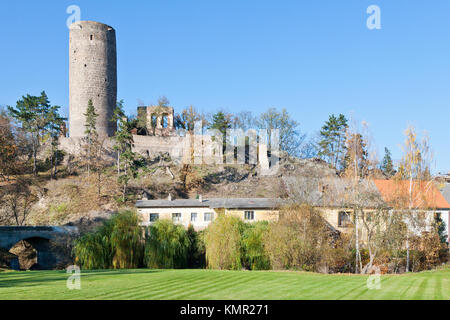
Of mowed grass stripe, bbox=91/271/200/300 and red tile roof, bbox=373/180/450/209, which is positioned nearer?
mowed grass stripe, bbox=91/271/200/300

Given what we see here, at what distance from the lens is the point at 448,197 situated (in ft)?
132

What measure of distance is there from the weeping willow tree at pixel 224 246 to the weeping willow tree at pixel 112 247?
4620 mm

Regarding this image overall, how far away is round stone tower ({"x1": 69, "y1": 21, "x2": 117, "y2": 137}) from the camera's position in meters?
53.5

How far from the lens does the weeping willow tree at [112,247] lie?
94.6 feet

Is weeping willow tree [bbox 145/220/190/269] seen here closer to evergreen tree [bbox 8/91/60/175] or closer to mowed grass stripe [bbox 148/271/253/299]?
mowed grass stripe [bbox 148/271/253/299]

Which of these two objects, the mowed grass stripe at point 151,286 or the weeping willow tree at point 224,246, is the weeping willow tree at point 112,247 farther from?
the mowed grass stripe at point 151,286

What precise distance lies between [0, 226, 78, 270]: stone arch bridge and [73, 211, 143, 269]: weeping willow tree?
445cm

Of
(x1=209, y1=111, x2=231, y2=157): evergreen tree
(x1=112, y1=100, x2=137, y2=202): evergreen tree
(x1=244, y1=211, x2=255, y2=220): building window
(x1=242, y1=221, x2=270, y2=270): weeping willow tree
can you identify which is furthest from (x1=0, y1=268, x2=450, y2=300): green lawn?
(x1=209, y1=111, x2=231, y2=157): evergreen tree

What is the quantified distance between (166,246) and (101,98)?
29937mm

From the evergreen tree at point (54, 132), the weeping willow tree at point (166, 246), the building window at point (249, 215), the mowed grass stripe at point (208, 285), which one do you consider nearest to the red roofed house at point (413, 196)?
the building window at point (249, 215)

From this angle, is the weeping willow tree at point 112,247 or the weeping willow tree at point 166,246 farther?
the weeping willow tree at point 166,246

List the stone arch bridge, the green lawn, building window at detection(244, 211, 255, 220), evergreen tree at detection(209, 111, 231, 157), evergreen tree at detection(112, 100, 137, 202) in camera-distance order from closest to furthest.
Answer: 1. the green lawn
2. the stone arch bridge
3. building window at detection(244, 211, 255, 220)
4. evergreen tree at detection(112, 100, 137, 202)
5. evergreen tree at detection(209, 111, 231, 157)

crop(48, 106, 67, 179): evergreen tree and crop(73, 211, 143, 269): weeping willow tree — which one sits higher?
crop(48, 106, 67, 179): evergreen tree

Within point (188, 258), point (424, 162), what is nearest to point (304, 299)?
point (188, 258)
